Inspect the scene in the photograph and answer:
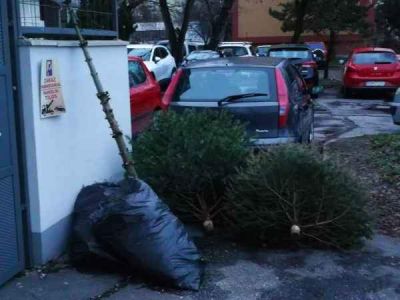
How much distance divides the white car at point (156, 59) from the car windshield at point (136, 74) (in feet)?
25.6

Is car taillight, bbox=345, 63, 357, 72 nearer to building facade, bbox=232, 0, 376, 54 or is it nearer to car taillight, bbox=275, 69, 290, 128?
car taillight, bbox=275, 69, 290, 128

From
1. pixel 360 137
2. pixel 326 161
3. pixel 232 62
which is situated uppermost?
pixel 232 62

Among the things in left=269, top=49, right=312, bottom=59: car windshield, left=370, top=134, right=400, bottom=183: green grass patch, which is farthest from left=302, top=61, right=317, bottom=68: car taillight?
left=370, top=134, right=400, bottom=183: green grass patch

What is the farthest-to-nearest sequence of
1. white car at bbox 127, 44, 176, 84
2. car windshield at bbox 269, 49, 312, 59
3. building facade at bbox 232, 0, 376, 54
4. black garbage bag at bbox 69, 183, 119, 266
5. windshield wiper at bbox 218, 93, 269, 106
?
building facade at bbox 232, 0, 376, 54, car windshield at bbox 269, 49, 312, 59, white car at bbox 127, 44, 176, 84, windshield wiper at bbox 218, 93, 269, 106, black garbage bag at bbox 69, 183, 119, 266

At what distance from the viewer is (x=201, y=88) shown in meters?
7.55

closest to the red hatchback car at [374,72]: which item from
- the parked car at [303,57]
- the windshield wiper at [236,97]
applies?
the parked car at [303,57]

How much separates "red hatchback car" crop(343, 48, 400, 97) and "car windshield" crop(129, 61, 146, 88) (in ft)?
38.0

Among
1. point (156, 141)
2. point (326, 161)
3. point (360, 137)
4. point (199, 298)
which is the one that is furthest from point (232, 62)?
point (360, 137)

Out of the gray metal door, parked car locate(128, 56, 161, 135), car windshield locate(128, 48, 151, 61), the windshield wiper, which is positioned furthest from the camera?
car windshield locate(128, 48, 151, 61)

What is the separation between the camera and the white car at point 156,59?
18.9 m

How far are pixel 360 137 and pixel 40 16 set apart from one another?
810cm

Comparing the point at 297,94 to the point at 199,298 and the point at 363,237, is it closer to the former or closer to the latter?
the point at 363,237

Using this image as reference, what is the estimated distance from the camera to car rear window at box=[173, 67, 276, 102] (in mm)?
7355

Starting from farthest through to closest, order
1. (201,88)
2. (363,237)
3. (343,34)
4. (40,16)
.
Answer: (343,34) < (201,88) < (363,237) < (40,16)
